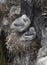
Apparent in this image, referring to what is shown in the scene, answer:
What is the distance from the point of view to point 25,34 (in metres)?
3.67

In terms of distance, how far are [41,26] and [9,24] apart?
69 cm

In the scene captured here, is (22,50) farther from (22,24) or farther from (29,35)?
(22,24)

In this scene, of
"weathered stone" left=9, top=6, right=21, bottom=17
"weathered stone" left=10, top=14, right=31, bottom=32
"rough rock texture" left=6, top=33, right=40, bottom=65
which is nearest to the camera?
"rough rock texture" left=6, top=33, right=40, bottom=65

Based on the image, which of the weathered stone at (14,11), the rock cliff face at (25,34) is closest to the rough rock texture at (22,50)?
the rock cliff face at (25,34)

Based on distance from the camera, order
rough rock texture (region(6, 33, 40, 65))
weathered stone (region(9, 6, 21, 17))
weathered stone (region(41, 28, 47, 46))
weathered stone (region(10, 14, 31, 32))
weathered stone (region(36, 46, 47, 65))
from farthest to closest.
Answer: weathered stone (region(9, 6, 21, 17)) → weathered stone (region(10, 14, 31, 32)) → rough rock texture (region(6, 33, 40, 65)) → weathered stone (region(41, 28, 47, 46)) → weathered stone (region(36, 46, 47, 65))

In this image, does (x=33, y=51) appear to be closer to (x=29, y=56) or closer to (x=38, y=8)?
(x=29, y=56)

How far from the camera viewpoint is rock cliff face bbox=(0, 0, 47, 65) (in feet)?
11.4

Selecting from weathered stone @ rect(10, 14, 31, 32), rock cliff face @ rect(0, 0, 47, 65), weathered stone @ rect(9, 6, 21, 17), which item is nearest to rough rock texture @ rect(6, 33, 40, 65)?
rock cliff face @ rect(0, 0, 47, 65)

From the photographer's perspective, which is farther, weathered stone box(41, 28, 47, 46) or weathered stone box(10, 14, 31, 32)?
weathered stone box(10, 14, 31, 32)

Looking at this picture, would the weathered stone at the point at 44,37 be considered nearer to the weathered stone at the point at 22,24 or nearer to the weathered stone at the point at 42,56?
the weathered stone at the point at 42,56

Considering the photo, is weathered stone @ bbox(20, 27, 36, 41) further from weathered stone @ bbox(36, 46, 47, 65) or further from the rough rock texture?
weathered stone @ bbox(36, 46, 47, 65)

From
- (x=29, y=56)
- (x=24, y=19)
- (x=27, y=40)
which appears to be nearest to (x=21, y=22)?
(x=24, y=19)

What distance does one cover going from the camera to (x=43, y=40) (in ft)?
11.4

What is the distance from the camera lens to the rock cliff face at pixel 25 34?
11.4 ft
